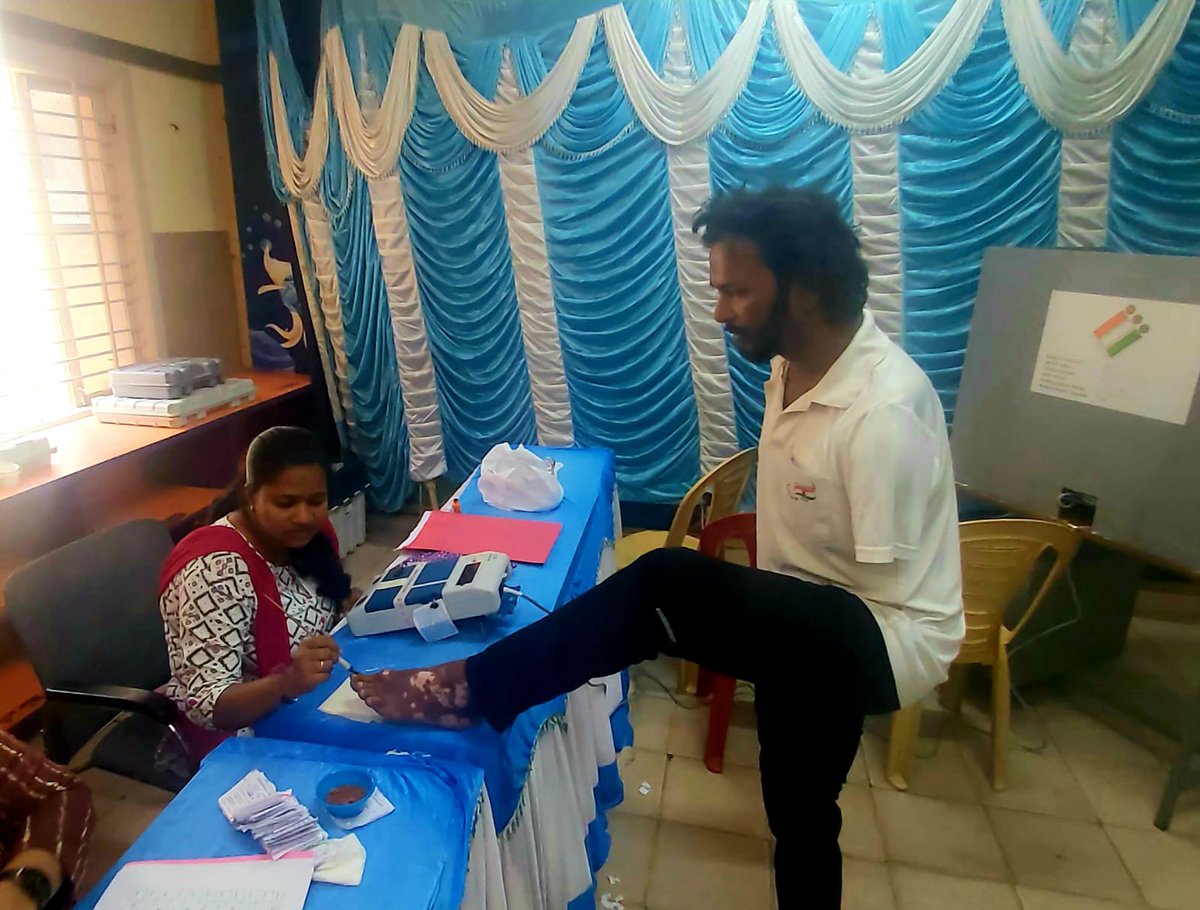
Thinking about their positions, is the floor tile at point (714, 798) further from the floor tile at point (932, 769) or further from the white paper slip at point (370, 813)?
the white paper slip at point (370, 813)

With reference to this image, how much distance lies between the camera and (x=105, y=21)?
2822 millimetres

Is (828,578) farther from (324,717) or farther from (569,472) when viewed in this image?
(569,472)

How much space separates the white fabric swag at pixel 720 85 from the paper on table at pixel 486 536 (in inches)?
64.2

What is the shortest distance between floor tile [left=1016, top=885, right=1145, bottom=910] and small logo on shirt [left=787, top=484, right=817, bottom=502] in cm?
123

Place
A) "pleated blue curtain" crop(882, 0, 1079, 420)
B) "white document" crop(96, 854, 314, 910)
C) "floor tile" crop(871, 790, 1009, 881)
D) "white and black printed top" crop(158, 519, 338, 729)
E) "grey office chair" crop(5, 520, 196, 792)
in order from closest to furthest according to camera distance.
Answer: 1. "white document" crop(96, 854, 314, 910)
2. "white and black printed top" crop(158, 519, 338, 729)
3. "grey office chair" crop(5, 520, 196, 792)
4. "floor tile" crop(871, 790, 1009, 881)
5. "pleated blue curtain" crop(882, 0, 1079, 420)

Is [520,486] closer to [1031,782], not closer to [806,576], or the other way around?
[806,576]

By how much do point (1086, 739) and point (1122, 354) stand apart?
1.14m

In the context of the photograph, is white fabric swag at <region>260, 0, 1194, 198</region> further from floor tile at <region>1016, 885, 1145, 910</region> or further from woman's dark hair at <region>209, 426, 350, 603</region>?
floor tile at <region>1016, 885, 1145, 910</region>

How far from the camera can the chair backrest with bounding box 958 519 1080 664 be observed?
187 centimetres

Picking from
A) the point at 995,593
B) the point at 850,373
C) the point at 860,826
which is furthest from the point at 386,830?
the point at 995,593

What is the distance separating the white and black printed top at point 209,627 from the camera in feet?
4.10

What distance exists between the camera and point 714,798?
2018 mm

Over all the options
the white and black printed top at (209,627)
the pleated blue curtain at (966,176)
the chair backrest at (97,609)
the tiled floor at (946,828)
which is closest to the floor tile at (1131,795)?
the tiled floor at (946,828)

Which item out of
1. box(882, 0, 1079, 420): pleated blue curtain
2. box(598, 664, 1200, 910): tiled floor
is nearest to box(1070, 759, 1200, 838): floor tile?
box(598, 664, 1200, 910): tiled floor
